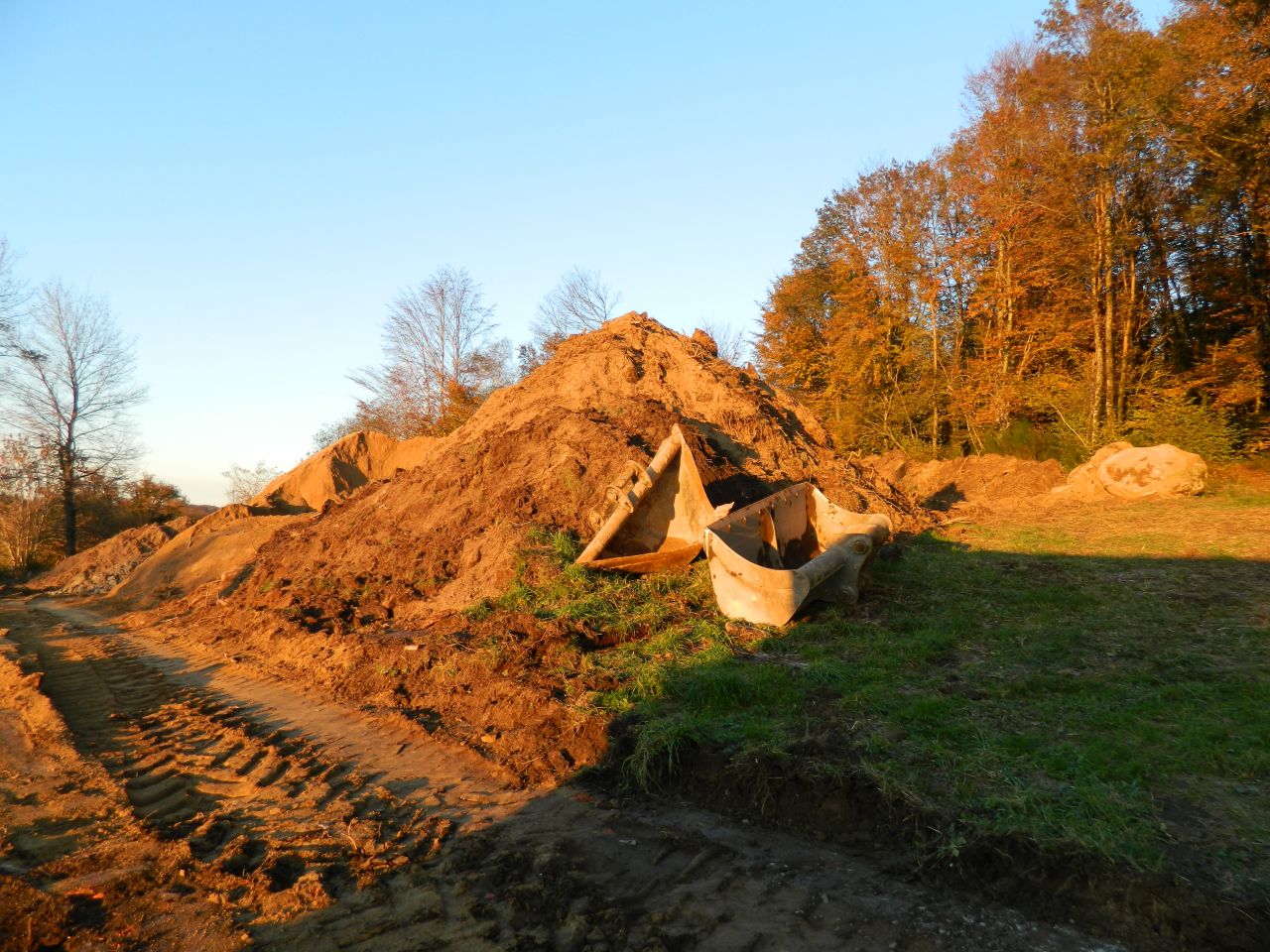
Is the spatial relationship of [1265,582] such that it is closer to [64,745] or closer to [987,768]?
[987,768]

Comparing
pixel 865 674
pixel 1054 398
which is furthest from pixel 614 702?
pixel 1054 398

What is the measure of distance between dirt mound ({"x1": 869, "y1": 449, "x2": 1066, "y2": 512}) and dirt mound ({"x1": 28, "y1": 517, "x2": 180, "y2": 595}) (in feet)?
66.5

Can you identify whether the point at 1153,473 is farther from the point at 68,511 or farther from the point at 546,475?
the point at 68,511

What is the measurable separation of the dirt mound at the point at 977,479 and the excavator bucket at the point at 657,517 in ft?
24.4

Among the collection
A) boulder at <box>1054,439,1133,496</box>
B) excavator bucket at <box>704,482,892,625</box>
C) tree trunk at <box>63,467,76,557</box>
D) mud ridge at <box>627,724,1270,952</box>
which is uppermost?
tree trunk at <box>63,467,76,557</box>

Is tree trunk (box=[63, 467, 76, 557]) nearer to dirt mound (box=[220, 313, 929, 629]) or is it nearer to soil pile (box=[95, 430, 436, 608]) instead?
soil pile (box=[95, 430, 436, 608])

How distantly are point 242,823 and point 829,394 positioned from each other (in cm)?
2377

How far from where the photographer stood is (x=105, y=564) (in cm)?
2042

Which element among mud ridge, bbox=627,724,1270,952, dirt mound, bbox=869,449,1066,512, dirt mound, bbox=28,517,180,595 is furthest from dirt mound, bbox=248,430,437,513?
mud ridge, bbox=627,724,1270,952

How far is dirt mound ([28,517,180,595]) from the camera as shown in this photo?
1962 centimetres

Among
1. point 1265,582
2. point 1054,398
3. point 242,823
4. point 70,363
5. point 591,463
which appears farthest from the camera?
point 70,363

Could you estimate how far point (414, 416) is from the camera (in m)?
30.2

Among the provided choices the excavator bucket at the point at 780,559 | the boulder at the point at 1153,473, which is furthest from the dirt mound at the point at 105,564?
the boulder at the point at 1153,473

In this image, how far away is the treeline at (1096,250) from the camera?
14180mm
